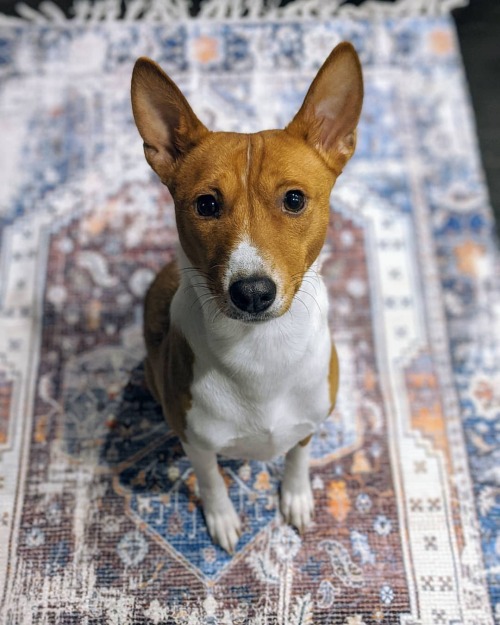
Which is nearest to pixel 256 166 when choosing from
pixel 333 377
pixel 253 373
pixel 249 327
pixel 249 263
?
pixel 249 263

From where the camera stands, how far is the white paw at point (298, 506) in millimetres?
1783

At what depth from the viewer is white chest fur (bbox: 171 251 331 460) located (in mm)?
1340

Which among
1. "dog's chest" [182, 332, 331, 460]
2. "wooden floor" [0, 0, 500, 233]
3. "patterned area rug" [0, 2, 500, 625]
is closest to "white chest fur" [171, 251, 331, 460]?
"dog's chest" [182, 332, 331, 460]

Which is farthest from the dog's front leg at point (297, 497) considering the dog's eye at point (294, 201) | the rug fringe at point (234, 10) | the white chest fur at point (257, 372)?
the rug fringe at point (234, 10)

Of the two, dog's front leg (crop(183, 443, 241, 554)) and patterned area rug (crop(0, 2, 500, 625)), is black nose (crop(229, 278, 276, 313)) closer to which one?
dog's front leg (crop(183, 443, 241, 554))

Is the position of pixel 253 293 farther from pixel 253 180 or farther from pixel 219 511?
pixel 219 511

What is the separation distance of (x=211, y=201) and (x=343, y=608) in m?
1.04

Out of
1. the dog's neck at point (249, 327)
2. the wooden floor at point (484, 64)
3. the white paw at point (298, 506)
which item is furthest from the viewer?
the wooden floor at point (484, 64)

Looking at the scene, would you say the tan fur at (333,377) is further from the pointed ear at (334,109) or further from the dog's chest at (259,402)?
the pointed ear at (334,109)

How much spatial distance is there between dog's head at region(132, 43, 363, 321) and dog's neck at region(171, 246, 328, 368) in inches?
2.2

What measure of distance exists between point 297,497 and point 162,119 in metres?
0.97

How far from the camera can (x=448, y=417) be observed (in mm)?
1951

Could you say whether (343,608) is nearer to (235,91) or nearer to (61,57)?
(235,91)

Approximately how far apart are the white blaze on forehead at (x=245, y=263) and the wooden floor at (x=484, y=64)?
4.55 feet
